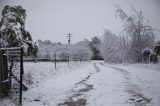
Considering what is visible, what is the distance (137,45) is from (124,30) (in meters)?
4.14

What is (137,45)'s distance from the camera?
124 ft

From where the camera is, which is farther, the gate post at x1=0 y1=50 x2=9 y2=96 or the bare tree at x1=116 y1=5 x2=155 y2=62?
the bare tree at x1=116 y1=5 x2=155 y2=62

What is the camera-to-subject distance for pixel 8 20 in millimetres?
10055

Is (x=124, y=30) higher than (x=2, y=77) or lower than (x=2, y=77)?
higher

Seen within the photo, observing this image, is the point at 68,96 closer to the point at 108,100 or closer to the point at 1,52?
the point at 108,100

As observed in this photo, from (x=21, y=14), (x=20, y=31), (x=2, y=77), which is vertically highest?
(x=21, y=14)

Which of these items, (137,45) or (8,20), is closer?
(8,20)

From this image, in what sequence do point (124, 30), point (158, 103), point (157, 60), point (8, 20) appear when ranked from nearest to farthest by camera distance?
point (158, 103)
point (8, 20)
point (157, 60)
point (124, 30)

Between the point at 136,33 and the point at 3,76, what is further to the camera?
the point at 136,33

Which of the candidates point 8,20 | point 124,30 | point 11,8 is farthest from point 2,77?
point 124,30

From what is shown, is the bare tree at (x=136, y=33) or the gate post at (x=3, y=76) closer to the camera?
the gate post at (x=3, y=76)

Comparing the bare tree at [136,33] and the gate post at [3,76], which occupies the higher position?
the bare tree at [136,33]

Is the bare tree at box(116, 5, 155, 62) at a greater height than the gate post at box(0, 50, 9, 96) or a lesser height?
greater

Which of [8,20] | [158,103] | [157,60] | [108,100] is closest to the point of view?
[158,103]
